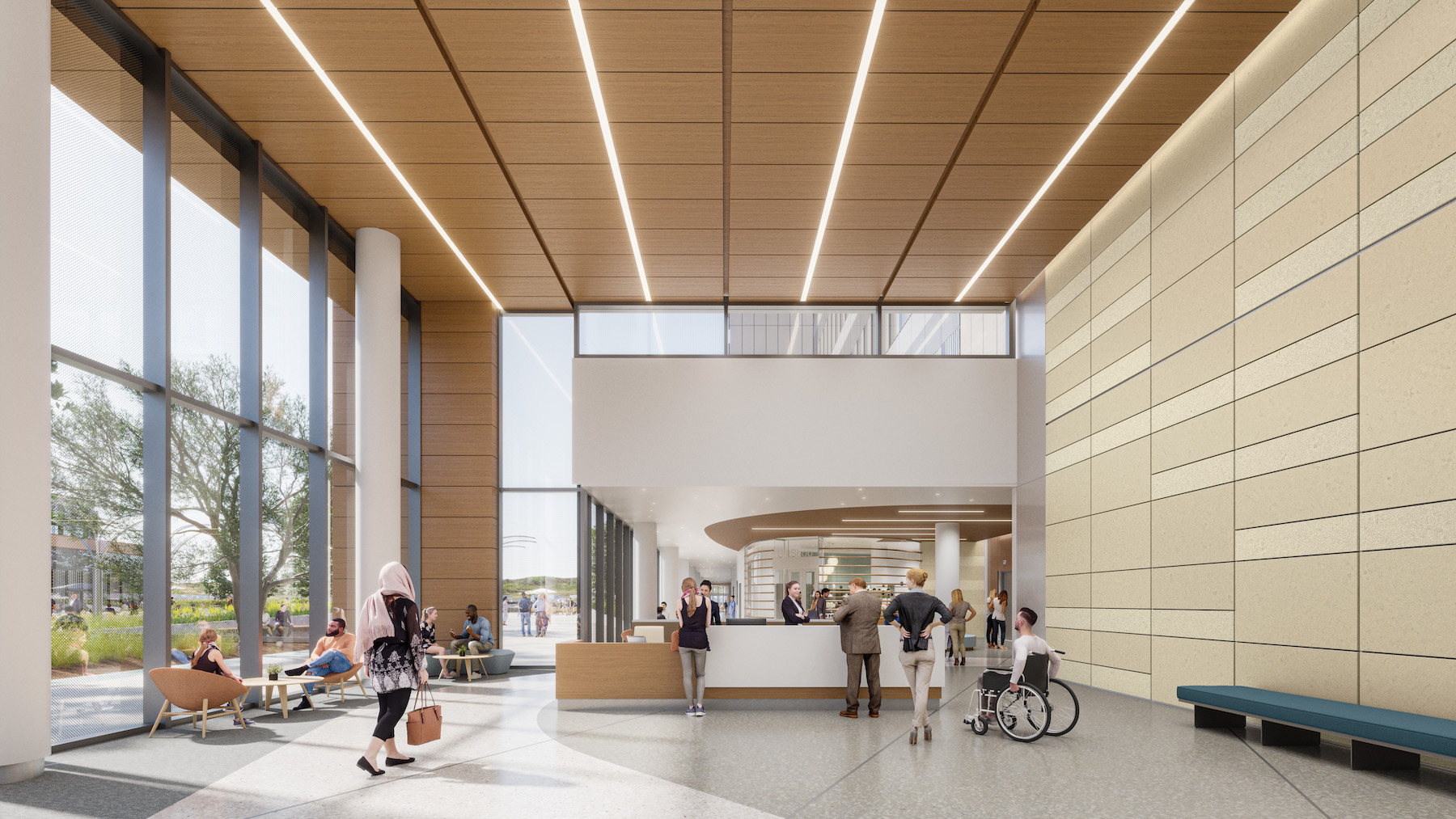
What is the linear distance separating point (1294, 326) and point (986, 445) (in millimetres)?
7592

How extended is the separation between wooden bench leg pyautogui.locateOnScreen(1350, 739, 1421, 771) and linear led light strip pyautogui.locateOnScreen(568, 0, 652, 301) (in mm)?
7074

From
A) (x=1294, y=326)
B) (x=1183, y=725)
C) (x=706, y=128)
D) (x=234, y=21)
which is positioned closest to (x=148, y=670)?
(x=234, y=21)

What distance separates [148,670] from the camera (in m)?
8.12

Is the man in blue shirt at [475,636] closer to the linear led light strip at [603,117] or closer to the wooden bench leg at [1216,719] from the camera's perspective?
the linear led light strip at [603,117]

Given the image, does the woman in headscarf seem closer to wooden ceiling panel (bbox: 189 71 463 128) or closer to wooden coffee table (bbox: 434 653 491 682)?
wooden ceiling panel (bbox: 189 71 463 128)

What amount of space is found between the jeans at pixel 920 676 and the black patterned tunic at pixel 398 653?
3.76 metres

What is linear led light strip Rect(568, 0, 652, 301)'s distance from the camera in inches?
294

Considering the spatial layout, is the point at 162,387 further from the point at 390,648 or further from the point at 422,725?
the point at 422,725

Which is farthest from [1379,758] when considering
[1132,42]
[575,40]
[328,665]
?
[328,665]

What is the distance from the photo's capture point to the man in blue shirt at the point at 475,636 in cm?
1410

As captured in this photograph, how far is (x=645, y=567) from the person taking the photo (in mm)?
22594

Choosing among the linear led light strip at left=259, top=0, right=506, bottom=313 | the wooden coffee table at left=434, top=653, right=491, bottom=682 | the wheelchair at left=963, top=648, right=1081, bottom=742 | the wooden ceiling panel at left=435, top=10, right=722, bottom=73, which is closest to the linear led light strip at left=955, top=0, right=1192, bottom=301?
the wooden ceiling panel at left=435, top=10, right=722, bottom=73

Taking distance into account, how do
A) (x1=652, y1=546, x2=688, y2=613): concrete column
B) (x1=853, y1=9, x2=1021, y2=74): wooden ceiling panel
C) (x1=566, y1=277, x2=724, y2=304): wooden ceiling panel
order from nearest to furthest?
(x1=853, y1=9, x2=1021, y2=74): wooden ceiling panel → (x1=566, y1=277, x2=724, y2=304): wooden ceiling panel → (x1=652, y1=546, x2=688, y2=613): concrete column

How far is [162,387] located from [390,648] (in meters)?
3.43
